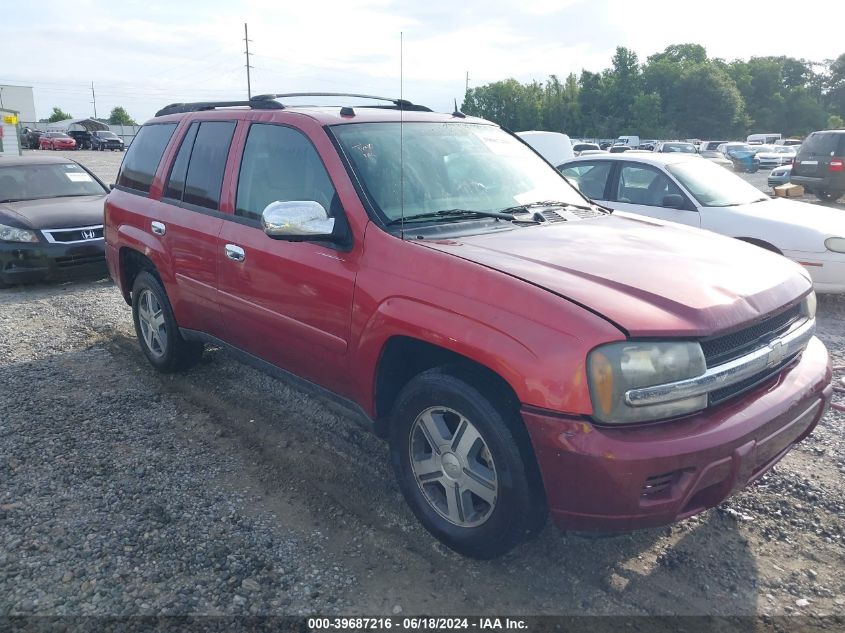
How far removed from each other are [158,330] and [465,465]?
10.3 ft

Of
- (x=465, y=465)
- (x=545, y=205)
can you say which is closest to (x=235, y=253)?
(x=545, y=205)

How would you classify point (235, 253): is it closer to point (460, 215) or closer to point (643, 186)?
point (460, 215)

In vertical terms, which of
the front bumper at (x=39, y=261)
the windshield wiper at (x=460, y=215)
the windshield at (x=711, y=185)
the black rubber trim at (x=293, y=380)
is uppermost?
the windshield wiper at (x=460, y=215)

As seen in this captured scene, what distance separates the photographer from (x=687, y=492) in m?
2.44

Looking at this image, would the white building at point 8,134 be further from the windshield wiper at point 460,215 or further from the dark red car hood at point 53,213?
the windshield wiper at point 460,215

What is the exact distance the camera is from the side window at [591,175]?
25.8 ft

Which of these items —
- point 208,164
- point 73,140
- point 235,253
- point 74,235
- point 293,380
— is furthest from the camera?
point 73,140

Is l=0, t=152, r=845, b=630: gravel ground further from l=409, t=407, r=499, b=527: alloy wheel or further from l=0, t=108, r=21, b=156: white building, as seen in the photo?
l=0, t=108, r=21, b=156: white building

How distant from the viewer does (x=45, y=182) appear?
9227mm

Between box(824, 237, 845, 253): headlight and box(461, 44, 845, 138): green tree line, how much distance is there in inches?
2681

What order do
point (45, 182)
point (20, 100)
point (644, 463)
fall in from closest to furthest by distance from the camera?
point (644, 463), point (45, 182), point (20, 100)

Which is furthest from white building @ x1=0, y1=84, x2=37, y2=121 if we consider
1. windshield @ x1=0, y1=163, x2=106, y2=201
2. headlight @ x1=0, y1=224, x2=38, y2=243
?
headlight @ x1=0, y1=224, x2=38, y2=243

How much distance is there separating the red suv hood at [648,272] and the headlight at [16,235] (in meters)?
6.61

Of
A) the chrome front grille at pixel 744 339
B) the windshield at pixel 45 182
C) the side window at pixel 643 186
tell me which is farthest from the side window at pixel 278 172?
the windshield at pixel 45 182
